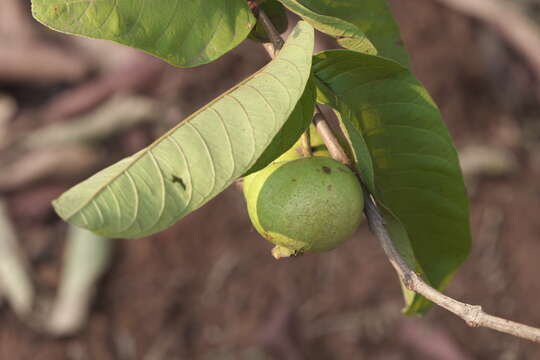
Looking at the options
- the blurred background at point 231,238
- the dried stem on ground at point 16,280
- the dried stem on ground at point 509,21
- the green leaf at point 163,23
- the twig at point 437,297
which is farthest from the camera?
the dried stem on ground at point 509,21

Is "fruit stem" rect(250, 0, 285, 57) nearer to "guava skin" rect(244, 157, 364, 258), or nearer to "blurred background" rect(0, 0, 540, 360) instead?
"guava skin" rect(244, 157, 364, 258)

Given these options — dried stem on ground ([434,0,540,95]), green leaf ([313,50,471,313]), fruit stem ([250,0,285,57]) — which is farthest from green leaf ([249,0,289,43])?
dried stem on ground ([434,0,540,95])

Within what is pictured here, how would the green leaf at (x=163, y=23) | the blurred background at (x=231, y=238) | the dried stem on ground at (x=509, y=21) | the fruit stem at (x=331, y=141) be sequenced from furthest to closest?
the dried stem on ground at (x=509, y=21)
the blurred background at (x=231, y=238)
the fruit stem at (x=331, y=141)
the green leaf at (x=163, y=23)

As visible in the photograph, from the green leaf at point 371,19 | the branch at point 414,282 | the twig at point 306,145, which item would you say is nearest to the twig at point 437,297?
the branch at point 414,282

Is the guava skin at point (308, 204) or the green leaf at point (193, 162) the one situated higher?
the green leaf at point (193, 162)

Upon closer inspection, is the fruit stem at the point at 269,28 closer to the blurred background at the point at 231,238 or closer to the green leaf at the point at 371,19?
the green leaf at the point at 371,19

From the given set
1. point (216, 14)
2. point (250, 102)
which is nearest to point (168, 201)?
point (250, 102)

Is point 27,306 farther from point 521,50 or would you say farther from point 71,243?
point 521,50

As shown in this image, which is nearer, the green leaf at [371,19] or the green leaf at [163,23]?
the green leaf at [163,23]
